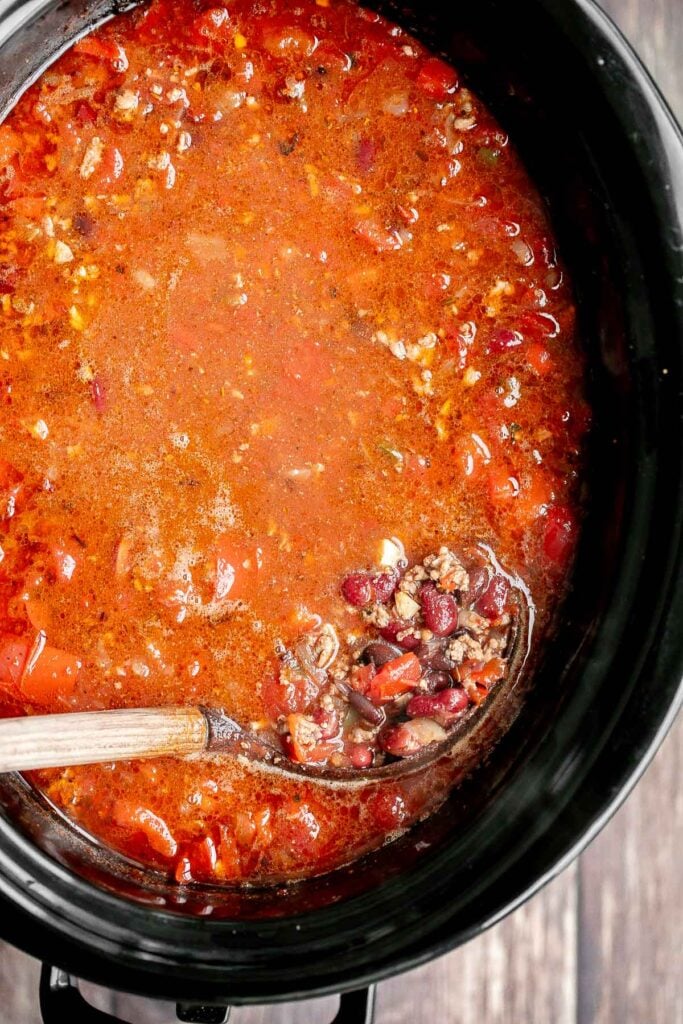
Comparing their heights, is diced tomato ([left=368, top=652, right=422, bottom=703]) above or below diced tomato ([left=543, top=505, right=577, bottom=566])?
Result: below

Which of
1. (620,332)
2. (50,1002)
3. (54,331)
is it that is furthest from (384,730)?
(54,331)

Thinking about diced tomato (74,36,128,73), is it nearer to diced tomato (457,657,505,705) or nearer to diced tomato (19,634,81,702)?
diced tomato (19,634,81,702)

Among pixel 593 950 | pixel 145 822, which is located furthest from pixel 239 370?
pixel 593 950

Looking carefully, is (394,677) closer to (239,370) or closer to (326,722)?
(326,722)

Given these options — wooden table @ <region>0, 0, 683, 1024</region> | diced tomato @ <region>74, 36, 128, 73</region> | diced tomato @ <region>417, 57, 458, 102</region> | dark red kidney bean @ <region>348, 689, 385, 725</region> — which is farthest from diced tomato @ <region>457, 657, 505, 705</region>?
diced tomato @ <region>74, 36, 128, 73</region>

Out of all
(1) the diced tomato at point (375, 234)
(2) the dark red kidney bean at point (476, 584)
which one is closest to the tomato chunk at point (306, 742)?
(2) the dark red kidney bean at point (476, 584)

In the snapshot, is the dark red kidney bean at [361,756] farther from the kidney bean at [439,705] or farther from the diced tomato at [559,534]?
the diced tomato at [559,534]
